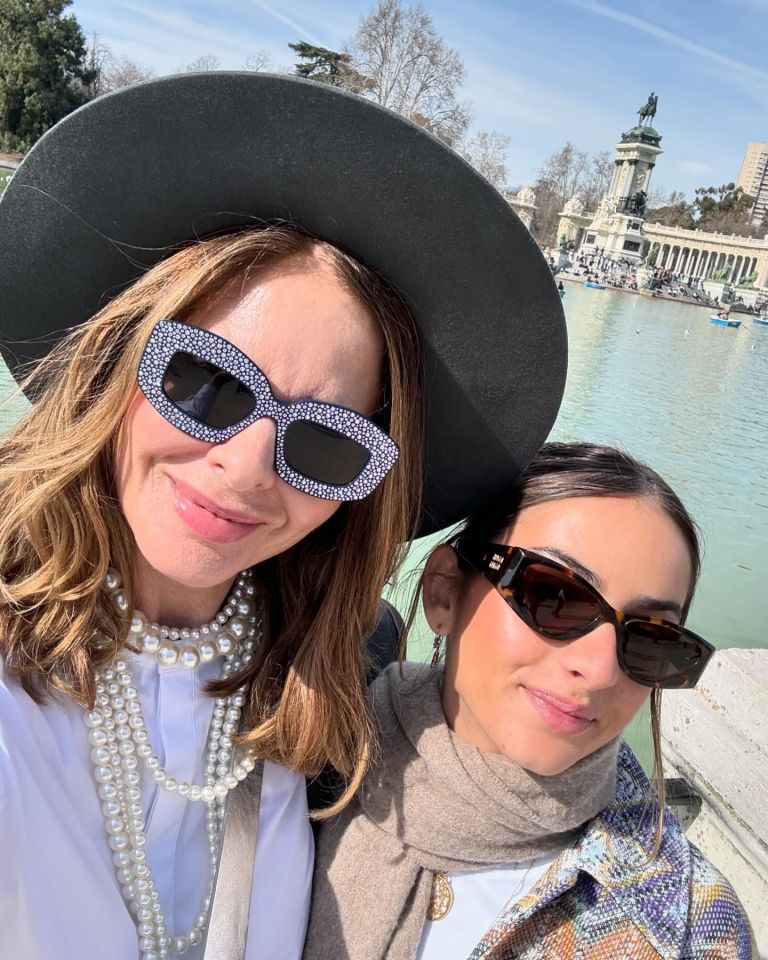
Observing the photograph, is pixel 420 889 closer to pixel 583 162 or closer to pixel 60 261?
pixel 60 261

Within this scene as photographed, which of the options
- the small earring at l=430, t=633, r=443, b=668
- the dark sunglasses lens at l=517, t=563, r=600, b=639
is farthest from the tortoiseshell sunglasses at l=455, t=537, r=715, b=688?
the small earring at l=430, t=633, r=443, b=668

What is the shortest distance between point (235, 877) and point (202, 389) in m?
0.83

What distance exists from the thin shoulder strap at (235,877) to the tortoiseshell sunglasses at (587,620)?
0.60 m

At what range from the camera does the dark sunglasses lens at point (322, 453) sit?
3.87 ft

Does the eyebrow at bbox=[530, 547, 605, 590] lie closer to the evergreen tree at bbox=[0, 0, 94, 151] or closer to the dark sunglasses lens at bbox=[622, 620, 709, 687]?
the dark sunglasses lens at bbox=[622, 620, 709, 687]

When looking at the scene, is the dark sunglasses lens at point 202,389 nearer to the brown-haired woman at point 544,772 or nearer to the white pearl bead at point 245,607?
the white pearl bead at point 245,607

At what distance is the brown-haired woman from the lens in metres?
1.31

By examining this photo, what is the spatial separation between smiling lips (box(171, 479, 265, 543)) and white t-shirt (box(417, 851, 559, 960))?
83cm

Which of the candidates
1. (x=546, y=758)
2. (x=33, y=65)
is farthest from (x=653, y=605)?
(x=33, y=65)

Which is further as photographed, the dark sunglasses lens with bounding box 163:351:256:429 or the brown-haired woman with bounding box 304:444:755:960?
the brown-haired woman with bounding box 304:444:755:960

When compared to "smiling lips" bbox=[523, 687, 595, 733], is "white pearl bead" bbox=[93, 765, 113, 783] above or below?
below

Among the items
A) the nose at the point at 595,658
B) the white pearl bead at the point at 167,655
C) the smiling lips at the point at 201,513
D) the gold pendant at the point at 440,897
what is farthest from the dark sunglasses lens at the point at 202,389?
the gold pendant at the point at 440,897

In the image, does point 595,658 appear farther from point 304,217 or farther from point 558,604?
point 304,217

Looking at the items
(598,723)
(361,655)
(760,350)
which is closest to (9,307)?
(361,655)
